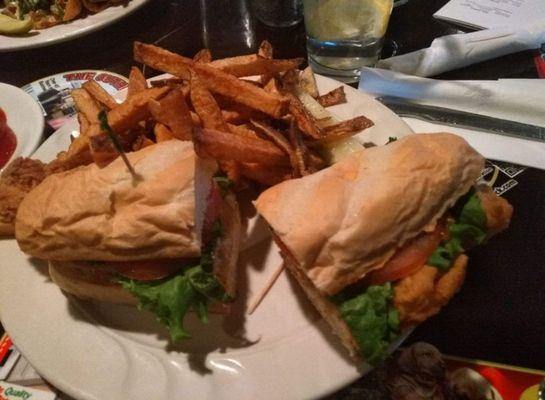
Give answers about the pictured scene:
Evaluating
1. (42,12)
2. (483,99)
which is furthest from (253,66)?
(42,12)

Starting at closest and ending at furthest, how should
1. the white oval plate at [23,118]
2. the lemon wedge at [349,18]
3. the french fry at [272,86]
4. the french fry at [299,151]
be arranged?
1. the french fry at [299,151]
2. the french fry at [272,86]
3. the white oval plate at [23,118]
4. the lemon wedge at [349,18]

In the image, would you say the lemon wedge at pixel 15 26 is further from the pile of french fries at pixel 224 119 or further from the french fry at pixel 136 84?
the french fry at pixel 136 84

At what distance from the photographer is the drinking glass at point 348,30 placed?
9.20 feet

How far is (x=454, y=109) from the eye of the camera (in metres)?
2.63

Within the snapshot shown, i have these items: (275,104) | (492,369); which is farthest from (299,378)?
(275,104)

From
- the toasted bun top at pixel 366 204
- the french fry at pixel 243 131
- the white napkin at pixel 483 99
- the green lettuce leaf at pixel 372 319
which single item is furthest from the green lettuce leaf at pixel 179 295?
the white napkin at pixel 483 99

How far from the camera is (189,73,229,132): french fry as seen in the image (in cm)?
208

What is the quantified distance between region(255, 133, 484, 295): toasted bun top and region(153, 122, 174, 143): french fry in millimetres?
566

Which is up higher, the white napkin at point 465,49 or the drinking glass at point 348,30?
the drinking glass at point 348,30

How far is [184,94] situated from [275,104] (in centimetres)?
44

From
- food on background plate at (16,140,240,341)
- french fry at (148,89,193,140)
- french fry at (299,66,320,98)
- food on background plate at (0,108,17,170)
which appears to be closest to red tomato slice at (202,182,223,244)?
food on background plate at (16,140,240,341)

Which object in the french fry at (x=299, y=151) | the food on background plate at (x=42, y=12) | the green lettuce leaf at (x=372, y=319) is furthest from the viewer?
the food on background plate at (x=42, y=12)

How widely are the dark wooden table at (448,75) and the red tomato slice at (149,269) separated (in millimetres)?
953

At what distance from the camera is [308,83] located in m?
2.46
